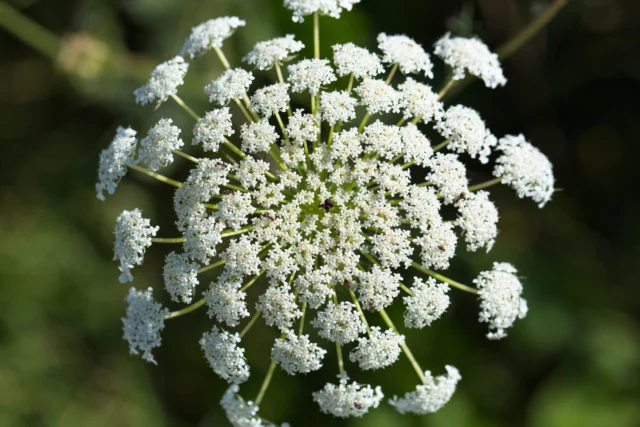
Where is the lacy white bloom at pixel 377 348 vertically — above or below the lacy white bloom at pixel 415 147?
below

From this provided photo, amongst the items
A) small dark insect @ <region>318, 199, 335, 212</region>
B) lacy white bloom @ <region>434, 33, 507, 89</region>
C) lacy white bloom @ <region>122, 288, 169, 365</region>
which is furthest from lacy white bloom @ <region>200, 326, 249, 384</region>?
lacy white bloom @ <region>434, 33, 507, 89</region>

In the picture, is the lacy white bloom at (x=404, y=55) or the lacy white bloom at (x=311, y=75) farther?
the lacy white bloom at (x=404, y=55)

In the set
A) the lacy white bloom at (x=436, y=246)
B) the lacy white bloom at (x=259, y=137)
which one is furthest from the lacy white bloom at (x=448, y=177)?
the lacy white bloom at (x=259, y=137)

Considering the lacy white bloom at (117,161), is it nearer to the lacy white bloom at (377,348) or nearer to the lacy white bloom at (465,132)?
the lacy white bloom at (377,348)

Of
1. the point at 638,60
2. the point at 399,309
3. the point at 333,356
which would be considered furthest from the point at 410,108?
the point at 638,60

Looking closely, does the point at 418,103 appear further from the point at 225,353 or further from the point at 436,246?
the point at 225,353

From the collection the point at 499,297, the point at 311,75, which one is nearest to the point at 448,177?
the point at 499,297
